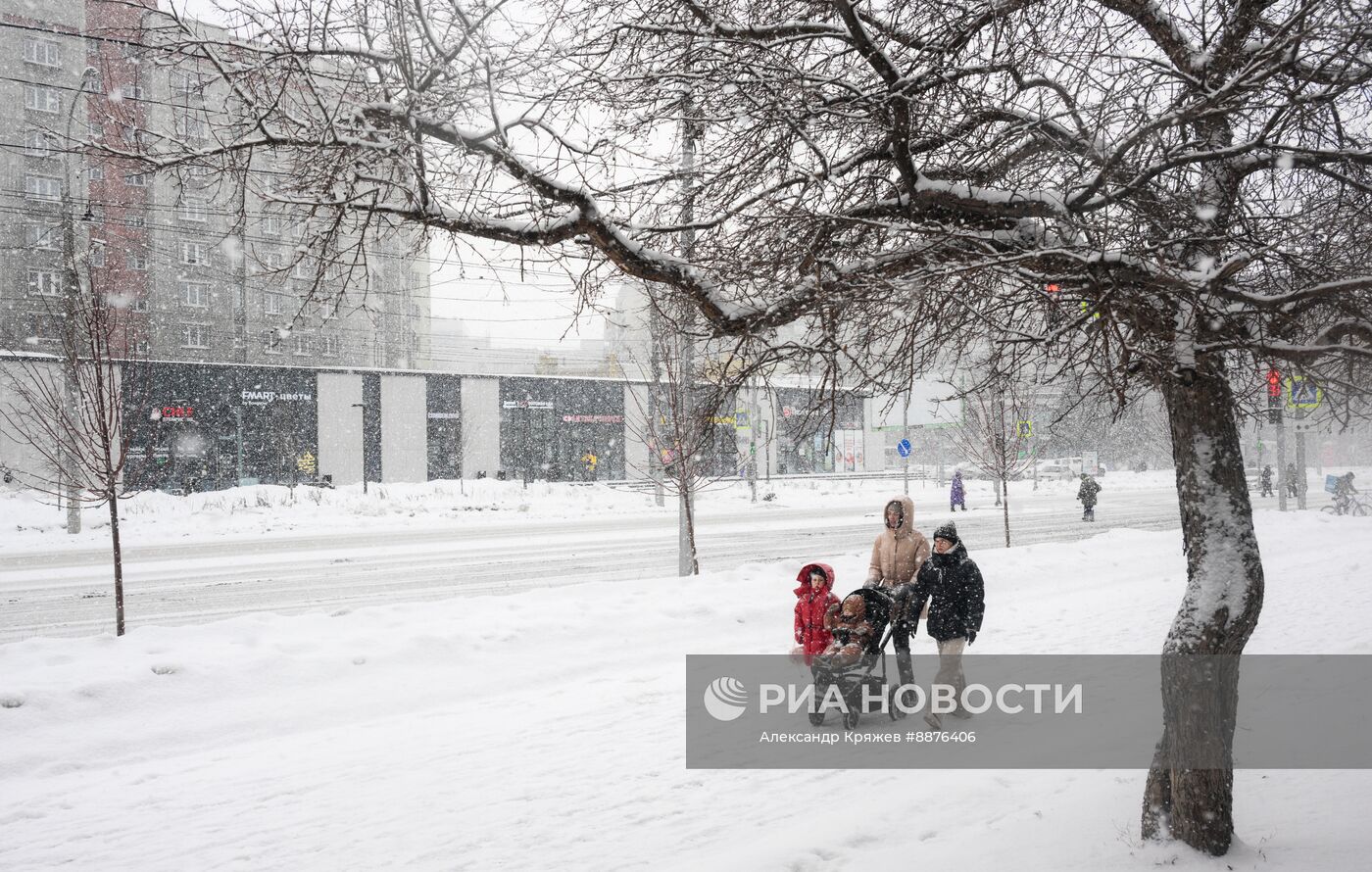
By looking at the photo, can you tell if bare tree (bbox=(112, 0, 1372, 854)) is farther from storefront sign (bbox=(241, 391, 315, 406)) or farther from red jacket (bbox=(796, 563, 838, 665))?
storefront sign (bbox=(241, 391, 315, 406))

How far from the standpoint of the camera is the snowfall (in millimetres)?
4250

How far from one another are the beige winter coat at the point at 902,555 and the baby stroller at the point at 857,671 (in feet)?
1.12

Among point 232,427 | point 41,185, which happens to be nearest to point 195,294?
point 41,185

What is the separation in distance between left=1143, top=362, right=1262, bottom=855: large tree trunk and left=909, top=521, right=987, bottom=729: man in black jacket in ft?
6.42

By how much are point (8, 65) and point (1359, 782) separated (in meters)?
51.0

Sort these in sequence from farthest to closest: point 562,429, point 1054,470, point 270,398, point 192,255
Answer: point 1054,470, point 562,429, point 192,255, point 270,398

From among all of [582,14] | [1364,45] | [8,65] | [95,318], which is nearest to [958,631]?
[1364,45]

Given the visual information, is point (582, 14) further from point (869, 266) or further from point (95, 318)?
point (95, 318)

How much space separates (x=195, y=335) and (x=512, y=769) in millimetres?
42738

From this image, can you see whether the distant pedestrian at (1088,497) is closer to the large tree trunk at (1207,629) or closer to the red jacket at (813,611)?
the red jacket at (813,611)

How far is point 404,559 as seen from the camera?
17.1 m

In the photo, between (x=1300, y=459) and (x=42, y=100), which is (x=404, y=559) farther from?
(x=42, y=100)

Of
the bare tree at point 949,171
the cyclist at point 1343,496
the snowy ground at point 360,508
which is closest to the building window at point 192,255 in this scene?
the snowy ground at point 360,508

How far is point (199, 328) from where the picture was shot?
40.6 meters
